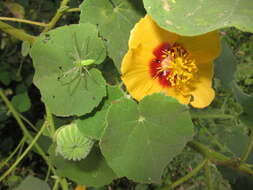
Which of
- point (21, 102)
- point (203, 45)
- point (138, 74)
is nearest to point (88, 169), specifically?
point (138, 74)

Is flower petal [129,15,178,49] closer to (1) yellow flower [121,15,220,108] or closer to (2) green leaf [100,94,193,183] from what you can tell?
(1) yellow flower [121,15,220,108]

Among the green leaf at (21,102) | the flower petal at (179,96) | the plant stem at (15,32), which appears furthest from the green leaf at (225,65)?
the green leaf at (21,102)

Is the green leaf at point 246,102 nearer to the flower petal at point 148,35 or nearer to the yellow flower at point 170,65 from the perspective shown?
the yellow flower at point 170,65

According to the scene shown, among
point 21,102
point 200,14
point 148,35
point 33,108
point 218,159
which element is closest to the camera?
point 200,14

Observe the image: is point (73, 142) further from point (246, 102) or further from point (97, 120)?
point (246, 102)

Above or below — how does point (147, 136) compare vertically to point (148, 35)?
below

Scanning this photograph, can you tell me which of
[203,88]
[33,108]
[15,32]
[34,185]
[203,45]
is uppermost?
[15,32]

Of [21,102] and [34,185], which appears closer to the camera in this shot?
[34,185]
